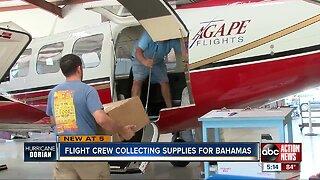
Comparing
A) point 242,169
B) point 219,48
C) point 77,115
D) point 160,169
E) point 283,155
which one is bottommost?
point 160,169

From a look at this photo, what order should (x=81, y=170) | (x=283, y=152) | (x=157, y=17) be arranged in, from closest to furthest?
(x=283, y=152)
(x=81, y=170)
(x=157, y=17)

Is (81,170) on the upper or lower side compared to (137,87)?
lower

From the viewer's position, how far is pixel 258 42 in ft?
16.3

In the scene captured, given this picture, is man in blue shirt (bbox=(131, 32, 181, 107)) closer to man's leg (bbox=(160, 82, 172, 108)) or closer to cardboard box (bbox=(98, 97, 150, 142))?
man's leg (bbox=(160, 82, 172, 108))

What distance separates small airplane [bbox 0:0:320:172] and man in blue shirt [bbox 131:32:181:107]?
0.99 ft

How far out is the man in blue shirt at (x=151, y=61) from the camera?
5637mm

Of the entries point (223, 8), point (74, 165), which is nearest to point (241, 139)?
point (223, 8)

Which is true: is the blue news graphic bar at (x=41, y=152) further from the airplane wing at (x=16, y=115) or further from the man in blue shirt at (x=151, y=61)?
the airplane wing at (x=16, y=115)

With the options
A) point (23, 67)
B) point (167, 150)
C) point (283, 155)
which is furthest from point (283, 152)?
point (23, 67)

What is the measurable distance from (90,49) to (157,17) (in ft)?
6.62

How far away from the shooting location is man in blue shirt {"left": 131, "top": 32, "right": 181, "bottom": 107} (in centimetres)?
564

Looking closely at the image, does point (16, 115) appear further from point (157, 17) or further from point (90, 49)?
point (157, 17)

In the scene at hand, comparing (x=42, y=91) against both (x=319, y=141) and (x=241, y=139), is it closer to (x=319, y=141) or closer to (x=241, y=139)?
(x=241, y=139)

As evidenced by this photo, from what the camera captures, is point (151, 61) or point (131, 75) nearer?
point (151, 61)
